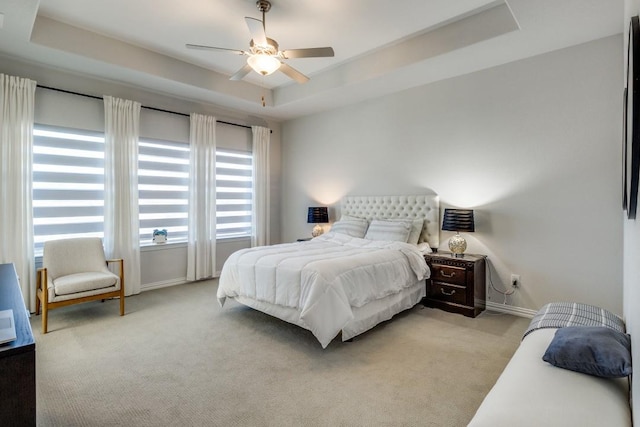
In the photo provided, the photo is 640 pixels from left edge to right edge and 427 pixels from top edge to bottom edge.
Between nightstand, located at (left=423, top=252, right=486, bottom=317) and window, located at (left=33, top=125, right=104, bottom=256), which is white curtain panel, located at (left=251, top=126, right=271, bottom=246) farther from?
nightstand, located at (left=423, top=252, right=486, bottom=317)

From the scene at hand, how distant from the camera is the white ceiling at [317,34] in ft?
10.3

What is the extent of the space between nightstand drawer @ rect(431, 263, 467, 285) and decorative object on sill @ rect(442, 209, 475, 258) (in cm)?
23

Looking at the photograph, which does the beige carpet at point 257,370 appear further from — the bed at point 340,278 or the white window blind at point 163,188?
the white window blind at point 163,188

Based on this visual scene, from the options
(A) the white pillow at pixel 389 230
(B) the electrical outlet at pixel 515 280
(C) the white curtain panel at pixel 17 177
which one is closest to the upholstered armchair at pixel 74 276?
(C) the white curtain panel at pixel 17 177

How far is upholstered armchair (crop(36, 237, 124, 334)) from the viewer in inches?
134

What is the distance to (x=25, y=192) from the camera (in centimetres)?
385

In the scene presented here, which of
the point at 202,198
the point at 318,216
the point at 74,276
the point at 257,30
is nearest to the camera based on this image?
the point at 257,30

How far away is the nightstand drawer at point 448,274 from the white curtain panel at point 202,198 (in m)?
3.62

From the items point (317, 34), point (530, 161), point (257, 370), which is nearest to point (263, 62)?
point (317, 34)

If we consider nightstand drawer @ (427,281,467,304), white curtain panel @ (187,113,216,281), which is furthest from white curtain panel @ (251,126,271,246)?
nightstand drawer @ (427,281,467,304)

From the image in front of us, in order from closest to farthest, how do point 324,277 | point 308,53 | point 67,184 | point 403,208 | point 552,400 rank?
point 552,400, point 324,277, point 308,53, point 67,184, point 403,208

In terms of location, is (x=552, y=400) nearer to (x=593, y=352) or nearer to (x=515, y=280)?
(x=593, y=352)

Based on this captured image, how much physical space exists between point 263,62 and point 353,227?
2.69 m

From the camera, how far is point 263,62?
3.07 m
